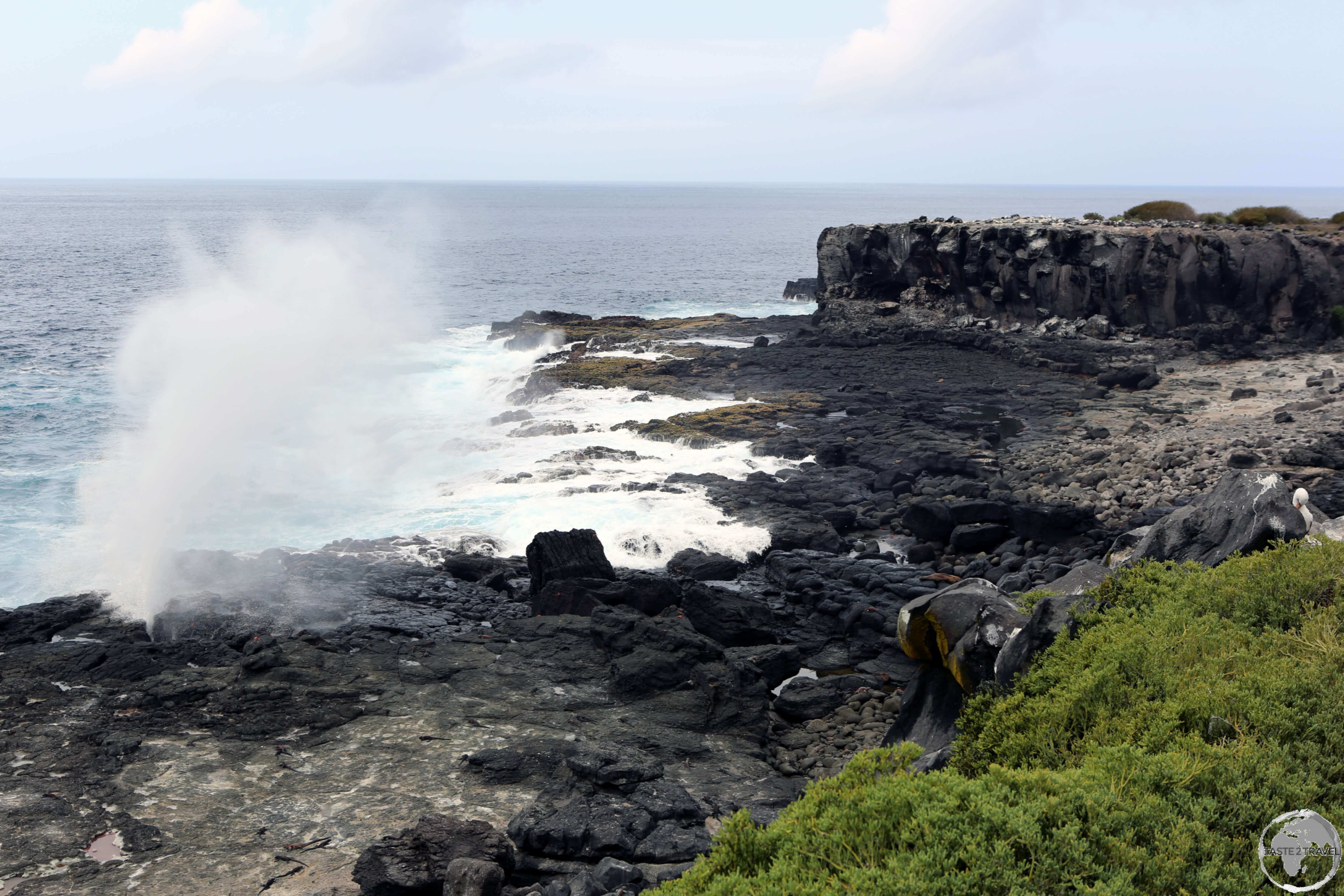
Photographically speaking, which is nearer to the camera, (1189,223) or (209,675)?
(209,675)

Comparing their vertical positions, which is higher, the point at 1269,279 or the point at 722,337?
the point at 1269,279

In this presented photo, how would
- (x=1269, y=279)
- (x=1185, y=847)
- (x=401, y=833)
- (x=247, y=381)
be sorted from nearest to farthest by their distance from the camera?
(x=1185, y=847) < (x=401, y=833) < (x=247, y=381) < (x=1269, y=279)

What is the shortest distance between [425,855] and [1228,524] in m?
11.8

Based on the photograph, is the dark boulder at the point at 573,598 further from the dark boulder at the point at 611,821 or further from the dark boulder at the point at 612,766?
the dark boulder at the point at 611,821

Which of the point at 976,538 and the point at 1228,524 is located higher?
the point at 1228,524

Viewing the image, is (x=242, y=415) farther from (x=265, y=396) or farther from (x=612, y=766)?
(x=612, y=766)

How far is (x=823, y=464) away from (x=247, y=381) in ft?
87.4

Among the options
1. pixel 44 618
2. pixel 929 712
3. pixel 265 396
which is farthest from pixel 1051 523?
pixel 265 396

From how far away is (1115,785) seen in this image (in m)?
6.97

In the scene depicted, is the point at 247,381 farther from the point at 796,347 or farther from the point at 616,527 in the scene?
the point at 796,347

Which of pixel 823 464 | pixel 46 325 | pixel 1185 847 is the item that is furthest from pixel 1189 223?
pixel 46 325

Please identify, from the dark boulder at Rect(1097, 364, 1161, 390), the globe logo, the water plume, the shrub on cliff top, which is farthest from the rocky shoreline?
the globe logo

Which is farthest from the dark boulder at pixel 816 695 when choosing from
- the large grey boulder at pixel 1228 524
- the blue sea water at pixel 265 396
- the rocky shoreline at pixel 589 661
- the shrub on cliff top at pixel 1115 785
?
the blue sea water at pixel 265 396

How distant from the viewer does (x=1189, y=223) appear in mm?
52312
